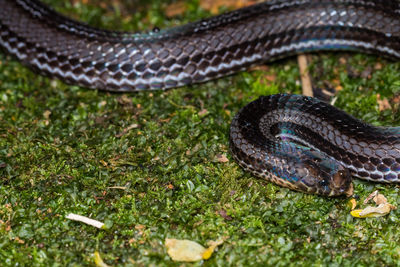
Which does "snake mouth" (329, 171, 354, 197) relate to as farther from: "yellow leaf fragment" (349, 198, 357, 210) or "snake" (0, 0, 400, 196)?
"snake" (0, 0, 400, 196)

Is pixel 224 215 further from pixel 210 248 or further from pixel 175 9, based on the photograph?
pixel 175 9

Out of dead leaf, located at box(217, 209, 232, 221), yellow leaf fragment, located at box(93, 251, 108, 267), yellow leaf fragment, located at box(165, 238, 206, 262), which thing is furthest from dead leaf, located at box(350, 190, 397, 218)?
yellow leaf fragment, located at box(93, 251, 108, 267)

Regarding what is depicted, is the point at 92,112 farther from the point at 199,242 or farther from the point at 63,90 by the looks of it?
the point at 199,242

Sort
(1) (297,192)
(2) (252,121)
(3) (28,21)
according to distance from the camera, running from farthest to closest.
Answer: (3) (28,21), (2) (252,121), (1) (297,192)

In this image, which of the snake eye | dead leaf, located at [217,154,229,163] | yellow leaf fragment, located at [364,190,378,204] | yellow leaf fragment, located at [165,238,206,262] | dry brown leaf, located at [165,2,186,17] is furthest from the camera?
dry brown leaf, located at [165,2,186,17]

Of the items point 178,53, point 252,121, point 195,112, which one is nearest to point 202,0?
point 178,53

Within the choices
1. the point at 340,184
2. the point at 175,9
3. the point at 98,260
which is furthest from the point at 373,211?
the point at 175,9

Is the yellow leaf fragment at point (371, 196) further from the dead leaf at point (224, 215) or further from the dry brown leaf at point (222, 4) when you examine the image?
the dry brown leaf at point (222, 4)
